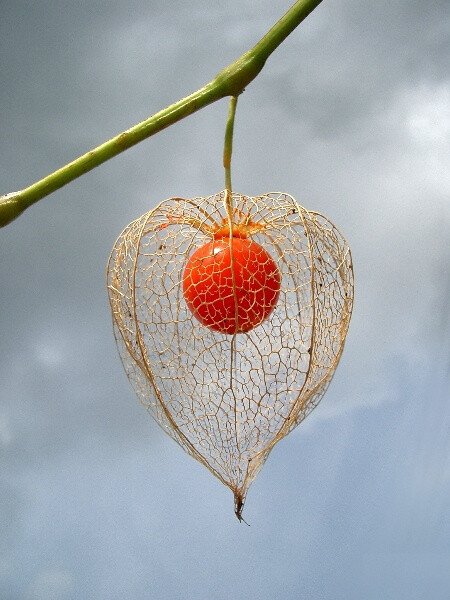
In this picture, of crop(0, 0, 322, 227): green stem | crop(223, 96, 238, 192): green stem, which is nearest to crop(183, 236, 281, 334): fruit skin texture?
crop(223, 96, 238, 192): green stem

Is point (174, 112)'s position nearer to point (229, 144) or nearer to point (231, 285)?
point (229, 144)

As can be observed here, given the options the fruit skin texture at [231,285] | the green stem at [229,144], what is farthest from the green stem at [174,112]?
the fruit skin texture at [231,285]

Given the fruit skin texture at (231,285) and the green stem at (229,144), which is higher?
the green stem at (229,144)

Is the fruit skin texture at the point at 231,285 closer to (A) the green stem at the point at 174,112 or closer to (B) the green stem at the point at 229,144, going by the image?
(B) the green stem at the point at 229,144

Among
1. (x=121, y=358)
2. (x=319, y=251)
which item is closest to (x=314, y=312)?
(x=319, y=251)

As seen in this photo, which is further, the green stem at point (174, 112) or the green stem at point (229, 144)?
the green stem at point (229, 144)

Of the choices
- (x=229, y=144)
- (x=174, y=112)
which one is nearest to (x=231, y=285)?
(x=229, y=144)

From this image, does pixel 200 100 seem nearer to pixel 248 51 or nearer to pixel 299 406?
pixel 248 51
